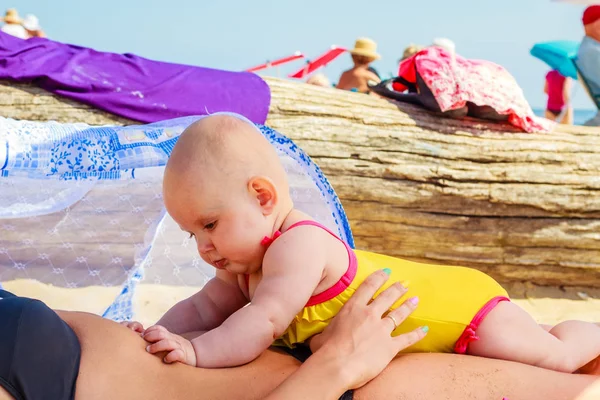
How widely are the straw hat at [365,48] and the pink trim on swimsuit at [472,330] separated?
709 cm

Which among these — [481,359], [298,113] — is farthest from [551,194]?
[481,359]

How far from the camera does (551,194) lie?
426cm

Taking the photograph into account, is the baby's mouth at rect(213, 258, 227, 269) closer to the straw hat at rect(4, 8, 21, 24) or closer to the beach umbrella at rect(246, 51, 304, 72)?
the straw hat at rect(4, 8, 21, 24)

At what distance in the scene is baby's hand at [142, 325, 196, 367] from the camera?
1598 millimetres

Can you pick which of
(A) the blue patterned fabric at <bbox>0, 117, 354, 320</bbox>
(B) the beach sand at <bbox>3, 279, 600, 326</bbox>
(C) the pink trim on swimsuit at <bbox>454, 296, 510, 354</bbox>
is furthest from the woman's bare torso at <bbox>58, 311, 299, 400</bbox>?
(B) the beach sand at <bbox>3, 279, 600, 326</bbox>

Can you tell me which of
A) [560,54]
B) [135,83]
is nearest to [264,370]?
[135,83]

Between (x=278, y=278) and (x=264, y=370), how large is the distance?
231 mm

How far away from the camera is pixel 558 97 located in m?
8.38

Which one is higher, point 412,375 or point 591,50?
point 591,50

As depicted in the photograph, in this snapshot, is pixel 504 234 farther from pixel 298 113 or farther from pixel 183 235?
pixel 183 235

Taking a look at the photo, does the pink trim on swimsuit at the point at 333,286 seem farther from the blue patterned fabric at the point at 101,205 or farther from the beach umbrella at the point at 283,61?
the beach umbrella at the point at 283,61

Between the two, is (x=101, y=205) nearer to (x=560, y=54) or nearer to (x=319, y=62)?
(x=560, y=54)

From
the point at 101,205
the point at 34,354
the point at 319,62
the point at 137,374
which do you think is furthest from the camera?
the point at 319,62

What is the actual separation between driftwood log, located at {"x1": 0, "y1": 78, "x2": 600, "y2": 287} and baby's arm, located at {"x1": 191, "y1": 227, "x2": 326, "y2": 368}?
2.41 m
